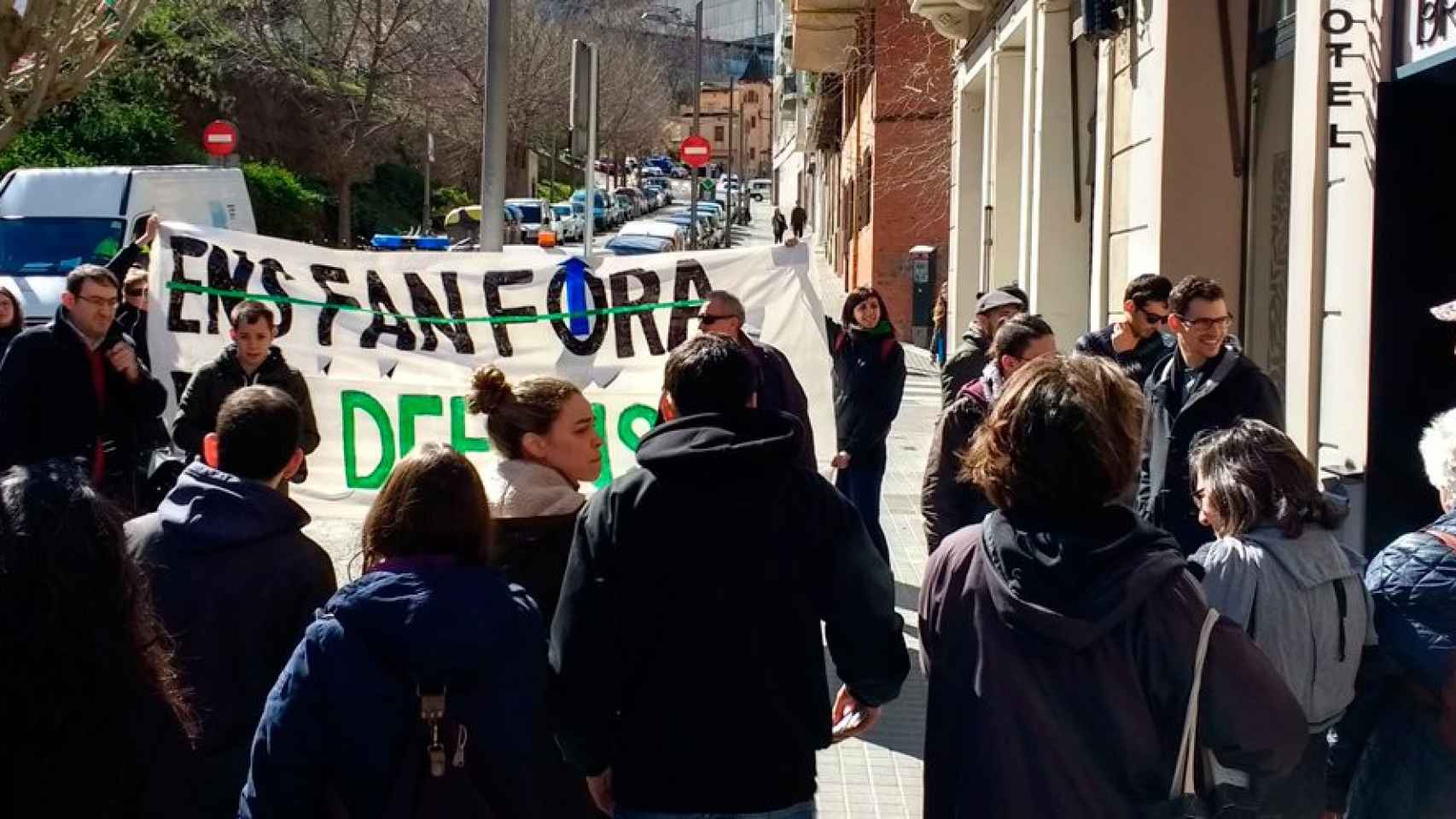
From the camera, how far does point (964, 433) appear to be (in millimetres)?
6191

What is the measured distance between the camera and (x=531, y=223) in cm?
4862

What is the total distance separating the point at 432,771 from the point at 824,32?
2994cm

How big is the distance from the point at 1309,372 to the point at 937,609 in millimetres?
4648

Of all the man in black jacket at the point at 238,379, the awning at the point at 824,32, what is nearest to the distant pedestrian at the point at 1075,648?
the man in black jacket at the point at 238,379

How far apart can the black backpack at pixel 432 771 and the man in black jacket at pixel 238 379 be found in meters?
4.06

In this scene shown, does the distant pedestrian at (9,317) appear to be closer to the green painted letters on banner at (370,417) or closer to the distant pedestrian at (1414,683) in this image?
the green painted letters on banner at (370,417)

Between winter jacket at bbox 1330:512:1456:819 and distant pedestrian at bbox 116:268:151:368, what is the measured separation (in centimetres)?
621

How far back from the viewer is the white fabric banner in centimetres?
808

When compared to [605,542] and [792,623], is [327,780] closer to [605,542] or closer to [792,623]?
[605,542]

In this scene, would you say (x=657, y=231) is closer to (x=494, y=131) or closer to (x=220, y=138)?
(x=220, y=138)

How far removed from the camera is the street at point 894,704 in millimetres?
6181

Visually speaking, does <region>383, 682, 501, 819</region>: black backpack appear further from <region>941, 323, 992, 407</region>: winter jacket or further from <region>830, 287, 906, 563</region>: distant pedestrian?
<region>830, 287, 906, 563</region>: distant pedestrian

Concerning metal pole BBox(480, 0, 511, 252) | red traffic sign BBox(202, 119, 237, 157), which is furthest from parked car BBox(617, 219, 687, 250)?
metal pole BBox(480, 0, 511, 252)

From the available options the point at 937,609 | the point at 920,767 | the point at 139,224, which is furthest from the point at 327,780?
the point at 139,224
